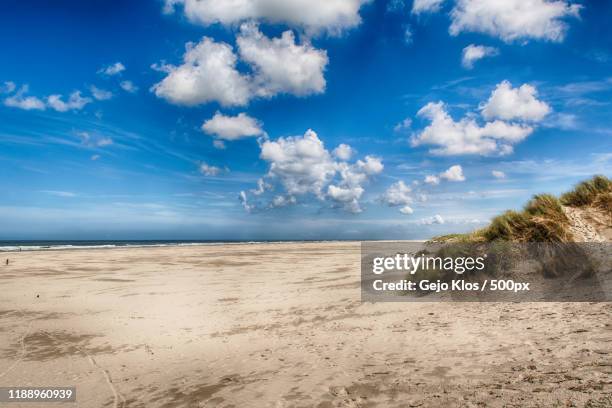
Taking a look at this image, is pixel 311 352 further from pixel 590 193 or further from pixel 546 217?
pixel 590 193

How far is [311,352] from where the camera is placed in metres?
6.34

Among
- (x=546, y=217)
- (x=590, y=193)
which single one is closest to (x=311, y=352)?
(x=546, y=217)

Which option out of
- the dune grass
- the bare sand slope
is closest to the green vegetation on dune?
the dune grass

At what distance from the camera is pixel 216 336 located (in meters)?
7.94

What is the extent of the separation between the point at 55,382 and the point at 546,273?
10.2 m

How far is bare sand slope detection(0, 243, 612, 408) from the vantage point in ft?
13.8

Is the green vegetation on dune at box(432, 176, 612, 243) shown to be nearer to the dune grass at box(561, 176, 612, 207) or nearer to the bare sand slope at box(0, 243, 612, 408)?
the dune grass at box(561, 176, 612, 207)

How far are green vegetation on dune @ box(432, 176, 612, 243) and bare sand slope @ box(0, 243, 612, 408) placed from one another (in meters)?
2.68

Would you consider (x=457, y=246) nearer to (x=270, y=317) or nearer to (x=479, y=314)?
(x=479, y=314)

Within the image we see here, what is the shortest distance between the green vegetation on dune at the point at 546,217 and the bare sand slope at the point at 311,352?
2.68m

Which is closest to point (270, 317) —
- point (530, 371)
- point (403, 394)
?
point (403, 394)

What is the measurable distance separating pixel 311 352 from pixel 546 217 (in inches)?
288

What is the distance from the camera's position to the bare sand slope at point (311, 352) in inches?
165

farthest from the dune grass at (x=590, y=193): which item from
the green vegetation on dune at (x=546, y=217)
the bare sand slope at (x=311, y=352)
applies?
the bare sand slope at (x=311, y=352)
